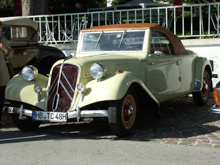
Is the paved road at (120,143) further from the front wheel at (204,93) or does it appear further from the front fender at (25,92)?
the front wheel at (204,93)

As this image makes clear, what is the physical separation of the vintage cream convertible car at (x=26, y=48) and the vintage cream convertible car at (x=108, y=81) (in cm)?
153

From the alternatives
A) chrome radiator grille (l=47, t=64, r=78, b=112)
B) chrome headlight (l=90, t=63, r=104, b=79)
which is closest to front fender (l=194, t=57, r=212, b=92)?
chrome headlight (l=90, t=63, r=104, b=79)

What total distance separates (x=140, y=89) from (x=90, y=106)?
0.90 metres

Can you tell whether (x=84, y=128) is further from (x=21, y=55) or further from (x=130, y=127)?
(x=21, y=55)

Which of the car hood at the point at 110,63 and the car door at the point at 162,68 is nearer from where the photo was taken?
the car hood at the point at 110,63

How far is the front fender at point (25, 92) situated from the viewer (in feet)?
20.7

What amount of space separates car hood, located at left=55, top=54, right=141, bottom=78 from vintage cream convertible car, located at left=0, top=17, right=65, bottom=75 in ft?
8.40

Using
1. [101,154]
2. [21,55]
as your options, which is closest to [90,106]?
[101,154]

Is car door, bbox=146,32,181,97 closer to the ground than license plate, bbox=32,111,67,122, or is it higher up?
higher up

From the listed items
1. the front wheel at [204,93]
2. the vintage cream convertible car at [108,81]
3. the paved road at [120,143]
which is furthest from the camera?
the front wheel at [204,93]

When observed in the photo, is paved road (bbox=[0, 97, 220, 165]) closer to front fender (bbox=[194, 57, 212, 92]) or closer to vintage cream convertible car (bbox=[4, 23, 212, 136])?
vintage cream convertible car (bbox=[4, 23, 212, 136])

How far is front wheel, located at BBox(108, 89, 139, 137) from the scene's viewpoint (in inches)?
229

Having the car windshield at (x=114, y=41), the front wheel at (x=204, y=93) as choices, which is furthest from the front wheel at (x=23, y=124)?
the front wheel at (x=204, y=93)

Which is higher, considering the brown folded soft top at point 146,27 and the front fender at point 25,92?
the brown folded soft top at point 146,27
